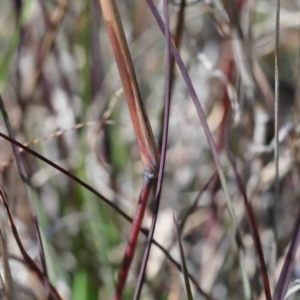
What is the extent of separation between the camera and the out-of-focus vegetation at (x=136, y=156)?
0.60 metres

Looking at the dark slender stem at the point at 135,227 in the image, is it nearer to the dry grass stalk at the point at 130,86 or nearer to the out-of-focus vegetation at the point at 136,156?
the dry grass stalk at the point at 130,86

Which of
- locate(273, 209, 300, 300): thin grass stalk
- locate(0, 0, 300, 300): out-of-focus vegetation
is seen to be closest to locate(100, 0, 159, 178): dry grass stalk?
locate(273, 209, 300, 300): thin grass stalk

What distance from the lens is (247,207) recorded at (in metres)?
0.36

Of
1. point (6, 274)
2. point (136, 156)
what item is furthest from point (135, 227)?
point (136, 156)

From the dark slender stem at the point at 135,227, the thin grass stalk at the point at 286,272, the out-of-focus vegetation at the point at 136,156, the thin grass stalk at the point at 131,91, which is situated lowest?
the thin grass stalk at the point at 286,272

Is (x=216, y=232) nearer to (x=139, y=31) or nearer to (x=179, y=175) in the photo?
(x=179, y=175)

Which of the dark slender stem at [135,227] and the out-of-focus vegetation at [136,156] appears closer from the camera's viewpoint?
the dark slender stem at [135,227]

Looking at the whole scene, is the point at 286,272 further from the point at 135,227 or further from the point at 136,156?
the point at 136,156

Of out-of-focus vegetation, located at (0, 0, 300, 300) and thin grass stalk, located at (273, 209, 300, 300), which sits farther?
out-of-focus vegetation, located at (0, 0, 300, 300)

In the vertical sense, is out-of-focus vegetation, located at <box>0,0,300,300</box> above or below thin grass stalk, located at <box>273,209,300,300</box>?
above

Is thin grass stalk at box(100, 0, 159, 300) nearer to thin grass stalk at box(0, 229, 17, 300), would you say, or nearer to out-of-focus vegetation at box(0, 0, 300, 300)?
thin grass stalk at box(0, 229, 17, 300)

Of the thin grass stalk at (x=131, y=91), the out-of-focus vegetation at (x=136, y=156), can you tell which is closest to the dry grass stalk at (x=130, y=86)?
the thin grass stalk at (x=131, y=91)

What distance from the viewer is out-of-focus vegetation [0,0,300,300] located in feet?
1.97

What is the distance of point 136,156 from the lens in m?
0.84
